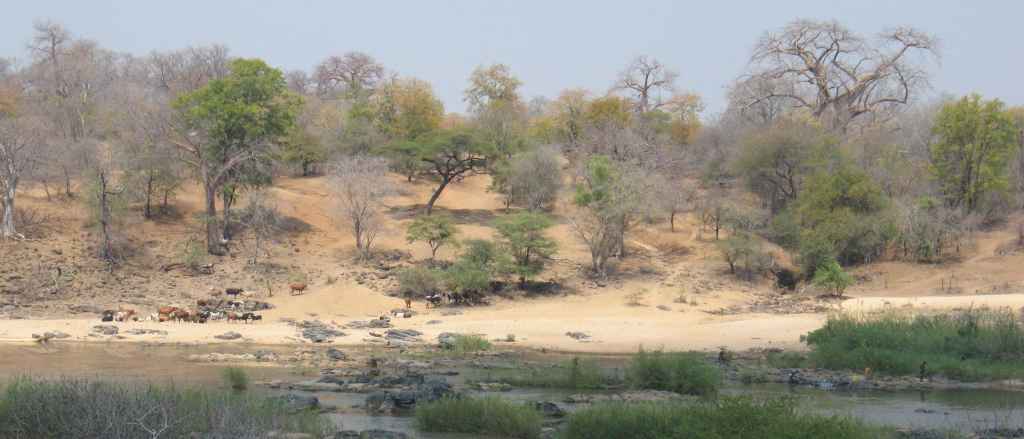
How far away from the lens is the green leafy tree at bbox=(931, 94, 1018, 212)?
41781mm

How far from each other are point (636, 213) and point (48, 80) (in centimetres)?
3760

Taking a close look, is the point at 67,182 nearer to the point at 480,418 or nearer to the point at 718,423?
the point at 480,418

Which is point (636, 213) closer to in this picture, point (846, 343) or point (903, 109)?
point (846, 343)

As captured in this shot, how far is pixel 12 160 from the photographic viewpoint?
1334 inches

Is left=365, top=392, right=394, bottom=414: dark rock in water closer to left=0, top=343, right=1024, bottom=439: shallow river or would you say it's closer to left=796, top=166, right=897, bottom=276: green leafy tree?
left=0, top=343, right=1024, bottom=439: shallow river

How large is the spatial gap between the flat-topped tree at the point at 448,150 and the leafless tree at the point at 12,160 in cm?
1523

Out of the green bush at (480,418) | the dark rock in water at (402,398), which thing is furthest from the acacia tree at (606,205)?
the green bush at (480,418)

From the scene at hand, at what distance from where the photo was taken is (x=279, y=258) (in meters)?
36.9

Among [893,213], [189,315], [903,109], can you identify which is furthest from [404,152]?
Answer: [903,109]

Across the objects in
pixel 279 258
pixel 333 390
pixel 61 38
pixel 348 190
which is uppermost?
pixel 61 38

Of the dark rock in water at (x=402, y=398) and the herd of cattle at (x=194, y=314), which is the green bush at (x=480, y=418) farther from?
the herd of cattle at (x=194, y=314)

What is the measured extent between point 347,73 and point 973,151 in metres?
56.8

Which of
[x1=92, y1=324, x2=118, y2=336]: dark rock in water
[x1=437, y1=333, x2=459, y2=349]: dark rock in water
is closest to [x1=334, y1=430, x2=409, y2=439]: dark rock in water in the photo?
[x1=437, y1=333, x2=459, y2=349]: dark rock in water

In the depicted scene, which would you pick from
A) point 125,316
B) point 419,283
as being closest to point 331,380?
point 125,316
